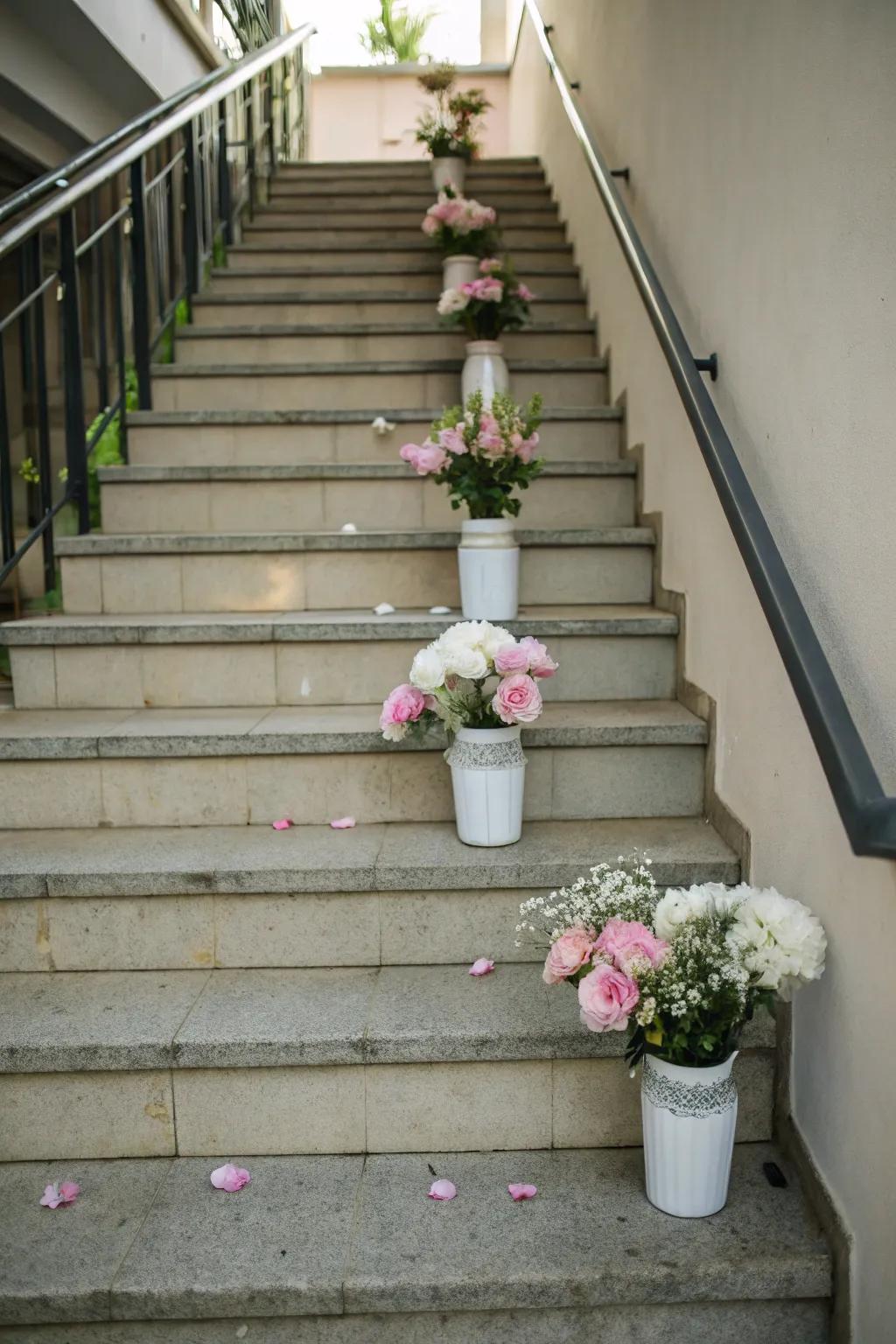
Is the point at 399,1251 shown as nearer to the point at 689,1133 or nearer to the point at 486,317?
the point at 689,1133

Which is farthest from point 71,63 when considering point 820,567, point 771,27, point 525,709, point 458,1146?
point 458,1146

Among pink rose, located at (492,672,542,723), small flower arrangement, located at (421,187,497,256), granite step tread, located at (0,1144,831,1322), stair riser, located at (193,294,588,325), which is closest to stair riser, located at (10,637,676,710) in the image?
pink rose, located at (492,672,542,723)

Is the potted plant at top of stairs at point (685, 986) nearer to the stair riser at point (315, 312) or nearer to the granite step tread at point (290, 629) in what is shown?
the granite step tread at point (290, 629)

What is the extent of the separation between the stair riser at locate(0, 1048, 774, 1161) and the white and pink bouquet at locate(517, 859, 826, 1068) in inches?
10.4

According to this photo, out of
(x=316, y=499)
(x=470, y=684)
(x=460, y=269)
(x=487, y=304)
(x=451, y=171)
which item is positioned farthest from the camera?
(x=451, y=171)

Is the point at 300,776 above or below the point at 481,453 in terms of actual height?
below

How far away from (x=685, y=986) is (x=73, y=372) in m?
2.30

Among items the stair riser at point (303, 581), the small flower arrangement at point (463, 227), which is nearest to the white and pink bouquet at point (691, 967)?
the stair riser at point (303, 581)

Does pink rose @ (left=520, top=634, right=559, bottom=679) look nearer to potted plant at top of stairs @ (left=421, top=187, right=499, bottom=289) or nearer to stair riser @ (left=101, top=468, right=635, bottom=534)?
stair riser @ (left=101, top=468, right=635, bottom=534)

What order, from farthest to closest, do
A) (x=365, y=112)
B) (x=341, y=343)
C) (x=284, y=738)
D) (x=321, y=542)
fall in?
1. (x=365, y=112)
2. (x=341, y=343)
3. (x=321, y=542)
4. (x=284, y=738)

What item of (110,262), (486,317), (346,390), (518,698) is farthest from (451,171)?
(518,698)

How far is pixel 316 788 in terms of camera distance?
2.12 meters

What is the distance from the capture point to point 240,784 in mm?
2125

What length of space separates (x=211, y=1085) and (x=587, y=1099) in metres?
0.63
